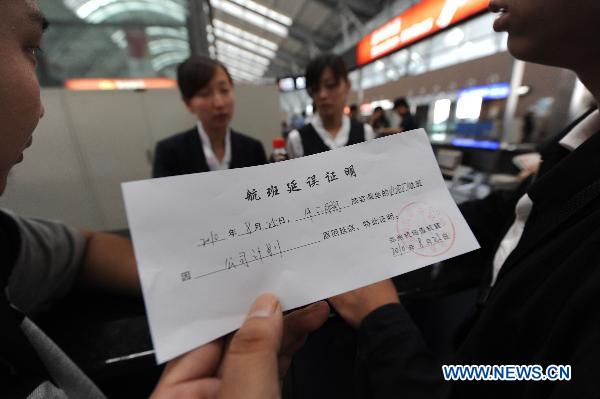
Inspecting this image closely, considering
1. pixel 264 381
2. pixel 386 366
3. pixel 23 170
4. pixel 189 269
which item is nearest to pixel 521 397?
pixel 386 366

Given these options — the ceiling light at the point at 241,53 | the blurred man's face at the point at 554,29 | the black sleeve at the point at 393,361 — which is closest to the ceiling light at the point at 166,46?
the blurred man's face at the point at 554,29

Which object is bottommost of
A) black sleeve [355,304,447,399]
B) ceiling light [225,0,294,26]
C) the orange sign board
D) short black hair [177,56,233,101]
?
black sleeve [355,304,447,399]

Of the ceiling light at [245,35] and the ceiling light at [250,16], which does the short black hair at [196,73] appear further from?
the ceiling light at [245,35]

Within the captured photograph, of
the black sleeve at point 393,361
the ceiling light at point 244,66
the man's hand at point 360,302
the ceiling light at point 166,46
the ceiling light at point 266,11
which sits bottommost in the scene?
the black sleeve at point 393,361

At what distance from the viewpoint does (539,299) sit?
1.05 feet

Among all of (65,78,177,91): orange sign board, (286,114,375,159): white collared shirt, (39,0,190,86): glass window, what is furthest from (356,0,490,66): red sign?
(65,78,177,91): orange sign board

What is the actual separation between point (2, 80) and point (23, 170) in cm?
151

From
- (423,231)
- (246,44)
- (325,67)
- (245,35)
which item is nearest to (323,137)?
(325,67)

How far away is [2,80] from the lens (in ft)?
0.89

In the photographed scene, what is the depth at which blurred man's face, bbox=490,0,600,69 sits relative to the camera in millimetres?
330

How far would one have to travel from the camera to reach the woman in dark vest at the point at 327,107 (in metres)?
1.25

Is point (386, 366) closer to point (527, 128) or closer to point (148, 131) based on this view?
point (148, 131)

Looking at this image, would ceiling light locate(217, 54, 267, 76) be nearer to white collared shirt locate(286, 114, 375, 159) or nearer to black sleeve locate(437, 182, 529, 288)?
white collared shirt locate(286, 114, 375, 159)

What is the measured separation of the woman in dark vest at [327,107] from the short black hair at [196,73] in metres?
0.47
